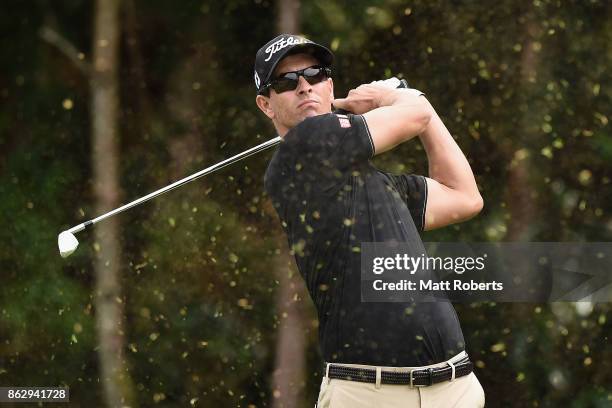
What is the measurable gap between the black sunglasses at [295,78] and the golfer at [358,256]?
0.22m

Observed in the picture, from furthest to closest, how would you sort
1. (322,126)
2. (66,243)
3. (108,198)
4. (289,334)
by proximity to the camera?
(108,198), (289,334), (66,243), (322,126)

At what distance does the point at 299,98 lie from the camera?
7.99ft

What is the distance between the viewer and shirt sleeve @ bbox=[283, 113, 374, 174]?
2113 millimetres

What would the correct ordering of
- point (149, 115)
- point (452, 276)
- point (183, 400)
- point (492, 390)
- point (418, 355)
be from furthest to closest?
point (149, 115) < point (183, 400) < point (492, 390) < point (452, 276) < point (418, 355)

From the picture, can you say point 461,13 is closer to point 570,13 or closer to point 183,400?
point 570,13

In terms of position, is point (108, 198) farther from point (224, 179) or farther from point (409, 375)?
point (409, 375)

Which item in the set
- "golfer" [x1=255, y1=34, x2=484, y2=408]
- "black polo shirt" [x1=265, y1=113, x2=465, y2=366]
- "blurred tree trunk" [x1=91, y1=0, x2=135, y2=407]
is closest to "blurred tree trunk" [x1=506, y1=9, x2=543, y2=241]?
"blurred tree trunk" [x1=91, y1=0, x2=135, y2=407]

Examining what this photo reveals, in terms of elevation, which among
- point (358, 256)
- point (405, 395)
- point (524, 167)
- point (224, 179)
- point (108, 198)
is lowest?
point (405, 395)

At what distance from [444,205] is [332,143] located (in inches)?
17.2

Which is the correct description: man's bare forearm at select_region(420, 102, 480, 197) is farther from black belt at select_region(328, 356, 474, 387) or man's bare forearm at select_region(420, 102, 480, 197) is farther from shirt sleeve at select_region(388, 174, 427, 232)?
black belt at select_region(328, 356, 474, 387)

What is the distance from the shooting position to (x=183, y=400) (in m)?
5.20

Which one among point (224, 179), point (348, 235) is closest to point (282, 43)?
point (348, 235)

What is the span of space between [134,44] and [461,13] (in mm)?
1990

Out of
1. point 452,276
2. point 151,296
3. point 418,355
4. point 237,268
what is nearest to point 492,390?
point 452,276
